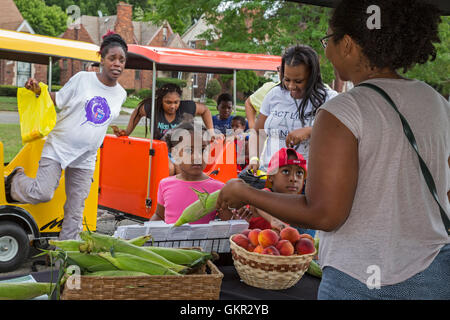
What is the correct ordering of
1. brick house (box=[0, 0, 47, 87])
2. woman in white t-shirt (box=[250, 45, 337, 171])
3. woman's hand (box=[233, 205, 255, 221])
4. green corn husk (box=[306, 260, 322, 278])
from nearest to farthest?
1. green corn husk (box=[306, 260, 322, 278])
2. woman's hand (box=[233, 205, 255, 221])
3. woman in white t-shirt (box=[250, 45, 337, 171])
4. brick house (box=[0, 0, 47, 87])

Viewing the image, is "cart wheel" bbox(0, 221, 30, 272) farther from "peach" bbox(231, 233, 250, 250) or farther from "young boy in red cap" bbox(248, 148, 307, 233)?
"peach" bbox(231, 233, 250, 250)

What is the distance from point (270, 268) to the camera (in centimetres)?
210

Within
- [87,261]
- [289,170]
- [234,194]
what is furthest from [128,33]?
[234,194]

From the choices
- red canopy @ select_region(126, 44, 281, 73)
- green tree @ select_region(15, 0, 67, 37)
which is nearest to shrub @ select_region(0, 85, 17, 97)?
green tree @ select_region(15, 0, 67, 37)

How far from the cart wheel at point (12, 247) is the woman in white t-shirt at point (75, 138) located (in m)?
0.29

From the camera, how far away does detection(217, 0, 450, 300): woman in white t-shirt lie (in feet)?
4.57

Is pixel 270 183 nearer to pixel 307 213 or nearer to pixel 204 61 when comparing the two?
pixel 307 213

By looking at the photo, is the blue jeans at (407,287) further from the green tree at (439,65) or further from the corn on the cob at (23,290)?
the green tree at (439,65)

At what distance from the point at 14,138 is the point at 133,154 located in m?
12.0

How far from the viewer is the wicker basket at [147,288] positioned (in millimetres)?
1734

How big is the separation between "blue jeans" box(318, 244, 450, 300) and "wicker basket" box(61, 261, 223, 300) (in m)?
0.53

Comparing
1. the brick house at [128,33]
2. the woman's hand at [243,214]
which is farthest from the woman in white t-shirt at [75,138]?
the brick house at [128,33]

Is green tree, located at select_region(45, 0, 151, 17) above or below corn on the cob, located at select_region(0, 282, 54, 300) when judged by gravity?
above

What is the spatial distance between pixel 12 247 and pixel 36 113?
4.65 ft
